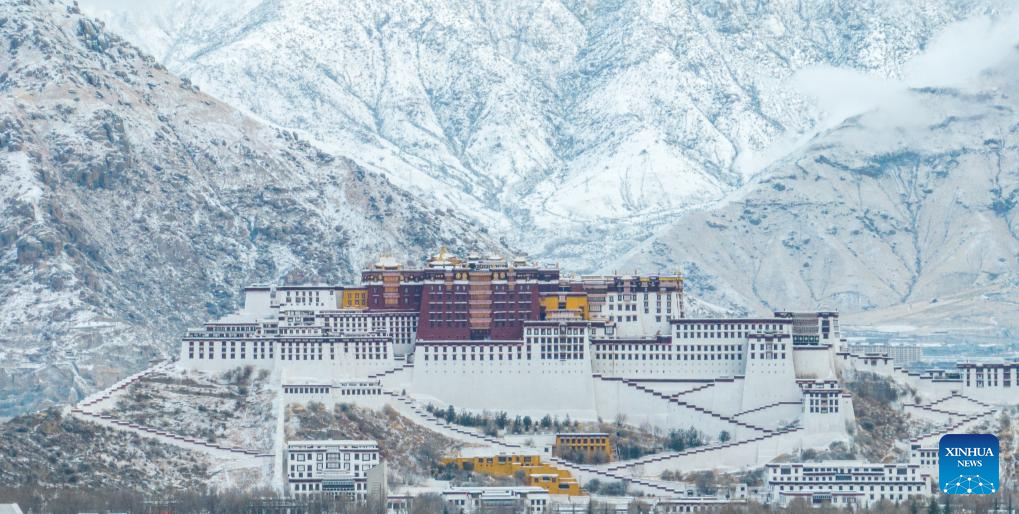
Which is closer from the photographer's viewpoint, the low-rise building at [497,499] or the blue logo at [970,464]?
the blue logo at [970,464]

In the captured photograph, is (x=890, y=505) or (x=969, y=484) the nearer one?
(x=969, y=484)

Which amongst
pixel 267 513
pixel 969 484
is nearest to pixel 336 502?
pixel 267 513

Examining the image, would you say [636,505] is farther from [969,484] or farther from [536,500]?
[969,484]

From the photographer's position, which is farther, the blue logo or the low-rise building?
the low-rise building

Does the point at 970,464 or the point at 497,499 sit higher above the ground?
the point at 970,464

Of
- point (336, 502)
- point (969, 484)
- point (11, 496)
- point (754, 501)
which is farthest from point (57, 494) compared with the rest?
point (969, 484)

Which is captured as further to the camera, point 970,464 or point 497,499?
point 497,499

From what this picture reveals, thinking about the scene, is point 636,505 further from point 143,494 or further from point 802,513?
point 143,494

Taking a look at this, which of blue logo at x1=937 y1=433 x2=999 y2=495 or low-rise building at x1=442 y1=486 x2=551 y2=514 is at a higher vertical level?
blue logo at x1=937 y1=433 x2=999 y2=495

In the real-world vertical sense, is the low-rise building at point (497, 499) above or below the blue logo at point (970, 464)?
below
